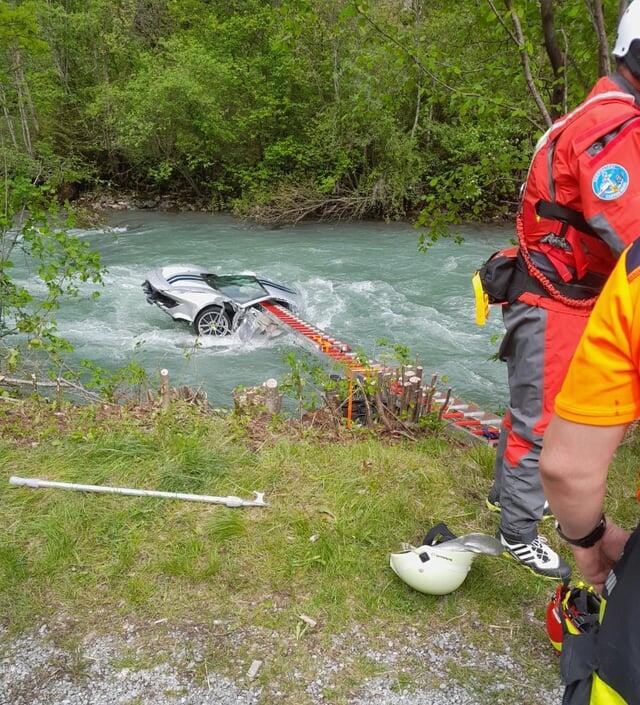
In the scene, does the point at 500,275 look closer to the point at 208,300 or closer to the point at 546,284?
the point at 546,284

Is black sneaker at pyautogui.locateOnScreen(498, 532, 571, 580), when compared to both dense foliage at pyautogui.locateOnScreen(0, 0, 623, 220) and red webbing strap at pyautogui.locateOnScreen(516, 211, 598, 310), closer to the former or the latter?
red webbing strap at pyautogui.locateOnScreen(516, 211, 598, 310)

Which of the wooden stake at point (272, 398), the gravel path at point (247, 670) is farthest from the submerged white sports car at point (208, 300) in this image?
the gravel path at point (247, 670)

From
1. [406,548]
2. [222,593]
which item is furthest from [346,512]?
[222,593]

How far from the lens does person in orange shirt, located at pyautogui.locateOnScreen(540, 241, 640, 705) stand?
3.26 ft

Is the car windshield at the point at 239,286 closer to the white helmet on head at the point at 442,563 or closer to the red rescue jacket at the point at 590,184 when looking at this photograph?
the white helmet on head at the point at 442,563

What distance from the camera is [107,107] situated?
24109mm

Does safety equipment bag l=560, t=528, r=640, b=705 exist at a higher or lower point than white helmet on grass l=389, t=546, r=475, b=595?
higher

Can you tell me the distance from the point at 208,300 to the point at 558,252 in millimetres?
8282

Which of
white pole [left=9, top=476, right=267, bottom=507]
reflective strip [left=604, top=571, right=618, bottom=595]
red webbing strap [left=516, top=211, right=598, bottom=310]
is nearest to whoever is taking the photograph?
reflective strip [left=604, top=571, right=618, bottom=595]

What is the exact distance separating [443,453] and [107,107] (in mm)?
24475

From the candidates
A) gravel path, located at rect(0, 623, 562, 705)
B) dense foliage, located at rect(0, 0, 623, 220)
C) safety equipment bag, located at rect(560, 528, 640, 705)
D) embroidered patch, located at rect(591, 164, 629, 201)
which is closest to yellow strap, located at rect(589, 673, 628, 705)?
safety equipment bag, located at rect(560, 528, 640, 705)

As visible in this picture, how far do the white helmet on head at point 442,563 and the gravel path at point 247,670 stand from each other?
20cm

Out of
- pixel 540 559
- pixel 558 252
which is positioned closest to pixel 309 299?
pixel 540 559

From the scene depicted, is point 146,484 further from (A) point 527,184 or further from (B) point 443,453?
(A) point 527,184
